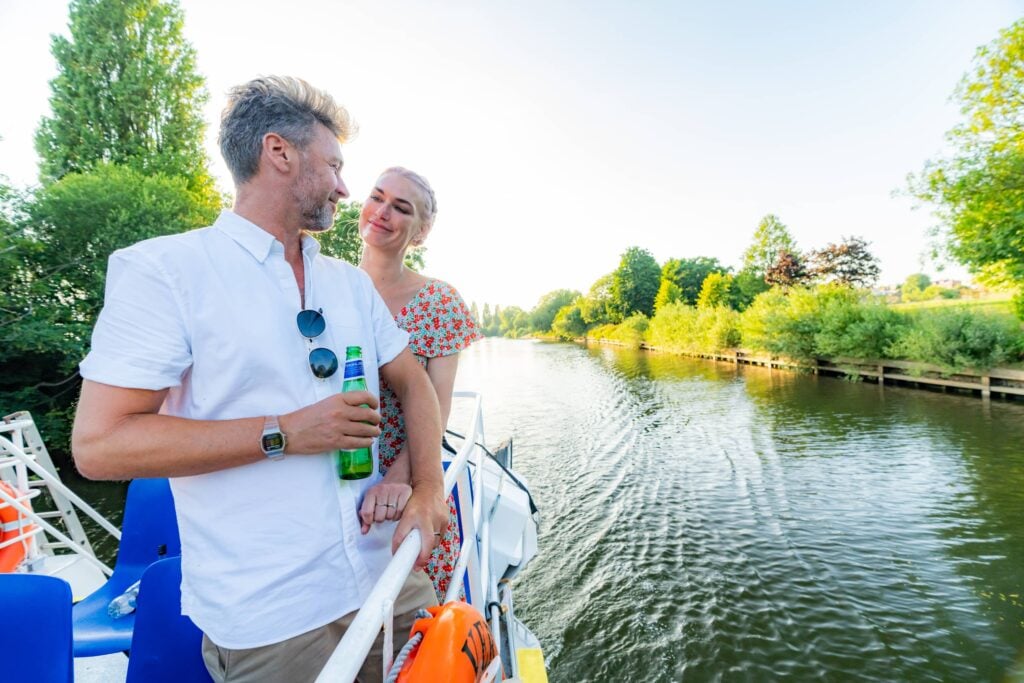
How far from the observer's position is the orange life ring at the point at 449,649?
1000 millimetres

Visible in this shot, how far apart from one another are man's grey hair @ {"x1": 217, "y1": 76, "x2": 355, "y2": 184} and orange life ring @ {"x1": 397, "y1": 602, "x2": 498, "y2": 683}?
1133 millimetres

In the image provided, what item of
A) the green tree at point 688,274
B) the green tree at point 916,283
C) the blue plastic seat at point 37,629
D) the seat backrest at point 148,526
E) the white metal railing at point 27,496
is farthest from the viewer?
the green tree at point 916,283

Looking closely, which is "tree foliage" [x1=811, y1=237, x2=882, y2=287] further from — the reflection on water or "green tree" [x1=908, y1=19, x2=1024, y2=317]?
the reflection on water

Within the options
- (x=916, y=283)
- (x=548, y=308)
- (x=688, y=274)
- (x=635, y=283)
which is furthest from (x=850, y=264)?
(x=548, y=308)

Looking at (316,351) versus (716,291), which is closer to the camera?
(316,351)

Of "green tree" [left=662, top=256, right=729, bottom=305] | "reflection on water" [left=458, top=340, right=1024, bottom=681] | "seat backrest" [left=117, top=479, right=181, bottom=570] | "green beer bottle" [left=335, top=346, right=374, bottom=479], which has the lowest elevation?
"reflection on water" [left=458, top=340, right=1024, bottom=681]

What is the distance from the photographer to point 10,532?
3371mm

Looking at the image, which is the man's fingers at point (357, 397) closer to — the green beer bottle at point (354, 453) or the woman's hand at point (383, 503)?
the green beer bottle at point (354, 453)

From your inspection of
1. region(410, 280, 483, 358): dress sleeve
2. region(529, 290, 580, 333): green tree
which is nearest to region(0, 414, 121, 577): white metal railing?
region(410, 280, 483, 358): dress sleeve

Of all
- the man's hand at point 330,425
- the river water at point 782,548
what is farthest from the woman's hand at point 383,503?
the river water at point 782,548

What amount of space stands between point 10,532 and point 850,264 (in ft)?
140

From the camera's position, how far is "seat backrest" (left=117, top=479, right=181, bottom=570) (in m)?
2.76

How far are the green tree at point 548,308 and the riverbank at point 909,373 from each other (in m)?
79.0

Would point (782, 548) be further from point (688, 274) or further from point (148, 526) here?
point (688, 274)
